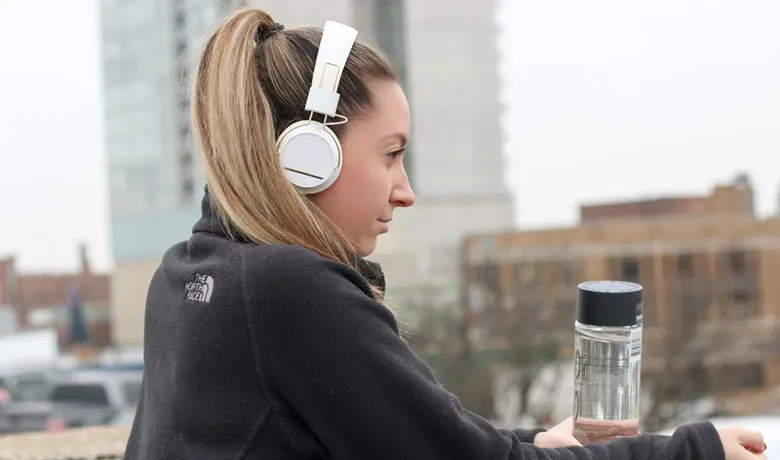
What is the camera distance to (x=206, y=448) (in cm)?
74

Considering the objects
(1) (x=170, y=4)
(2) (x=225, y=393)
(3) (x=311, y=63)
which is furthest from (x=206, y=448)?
(1) (x=170, y=4)

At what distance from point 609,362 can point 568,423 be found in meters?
0.09

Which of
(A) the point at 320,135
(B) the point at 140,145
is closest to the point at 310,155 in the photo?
(A) the point at 320,135

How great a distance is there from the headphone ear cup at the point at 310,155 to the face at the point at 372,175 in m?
0.02

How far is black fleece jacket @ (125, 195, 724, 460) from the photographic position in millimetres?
721

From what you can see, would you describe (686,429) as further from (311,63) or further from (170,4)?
(170,4)

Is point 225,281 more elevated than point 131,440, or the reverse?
point 225,281

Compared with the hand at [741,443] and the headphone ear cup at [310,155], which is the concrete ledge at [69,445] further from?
the hand at [741,443]

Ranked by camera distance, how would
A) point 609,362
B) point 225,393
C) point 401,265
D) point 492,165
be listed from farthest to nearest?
1. point 492,165
2. point 401,265
3. point 609,362
4. point 225,393

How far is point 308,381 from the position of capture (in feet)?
2.36

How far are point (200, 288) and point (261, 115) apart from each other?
0.48 feet

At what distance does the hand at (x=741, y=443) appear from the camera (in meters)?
0.77

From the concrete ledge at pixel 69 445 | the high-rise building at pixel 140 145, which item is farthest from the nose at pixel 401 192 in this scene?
the high-rise building at pixel 140 145

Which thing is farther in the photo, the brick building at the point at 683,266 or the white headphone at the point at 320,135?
the brick building at the point at 683,266
